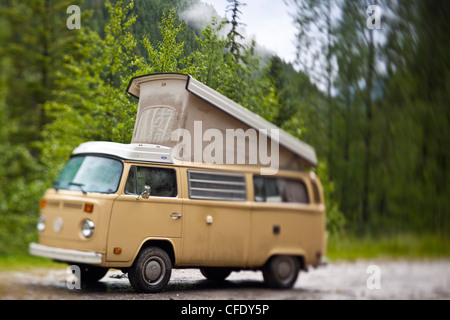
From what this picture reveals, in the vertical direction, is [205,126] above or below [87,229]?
above

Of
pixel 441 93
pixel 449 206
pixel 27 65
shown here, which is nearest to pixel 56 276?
pixel 449 206

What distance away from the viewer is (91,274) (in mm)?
5359

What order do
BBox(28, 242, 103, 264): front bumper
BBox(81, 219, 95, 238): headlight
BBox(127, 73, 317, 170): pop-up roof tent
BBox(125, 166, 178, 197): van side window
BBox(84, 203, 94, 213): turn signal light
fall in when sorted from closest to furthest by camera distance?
BBox(28, 242, 103, 264): front bumper, BBox(127, 73, 317, 170): pop-up roof tent, BBox(81, 219, 95, 238): headlight, BBox(84, 203, 94, 213): turn signal light, BBox(125, 166, 178, 197): van side window

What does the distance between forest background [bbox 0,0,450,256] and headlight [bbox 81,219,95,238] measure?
3.00 feet

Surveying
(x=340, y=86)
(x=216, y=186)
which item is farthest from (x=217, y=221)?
(x=340, y=86)

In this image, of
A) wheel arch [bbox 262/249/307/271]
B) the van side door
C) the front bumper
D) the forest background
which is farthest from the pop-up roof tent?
the front bumper

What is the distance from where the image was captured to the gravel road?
4.63 m

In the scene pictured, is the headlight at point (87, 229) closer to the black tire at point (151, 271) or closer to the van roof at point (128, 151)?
the black tire at point (151, 271)

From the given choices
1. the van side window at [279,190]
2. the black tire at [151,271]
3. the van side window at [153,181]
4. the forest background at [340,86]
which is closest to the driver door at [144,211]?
the van side window at [153,181]

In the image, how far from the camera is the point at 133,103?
502 centimetres

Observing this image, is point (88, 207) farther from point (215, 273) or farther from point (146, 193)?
point (215, 273)

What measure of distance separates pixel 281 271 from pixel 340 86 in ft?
5.83

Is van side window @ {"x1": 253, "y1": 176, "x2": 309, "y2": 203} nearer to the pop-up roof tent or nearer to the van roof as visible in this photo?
the pop-up roof tent

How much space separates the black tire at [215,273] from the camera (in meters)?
5.13
